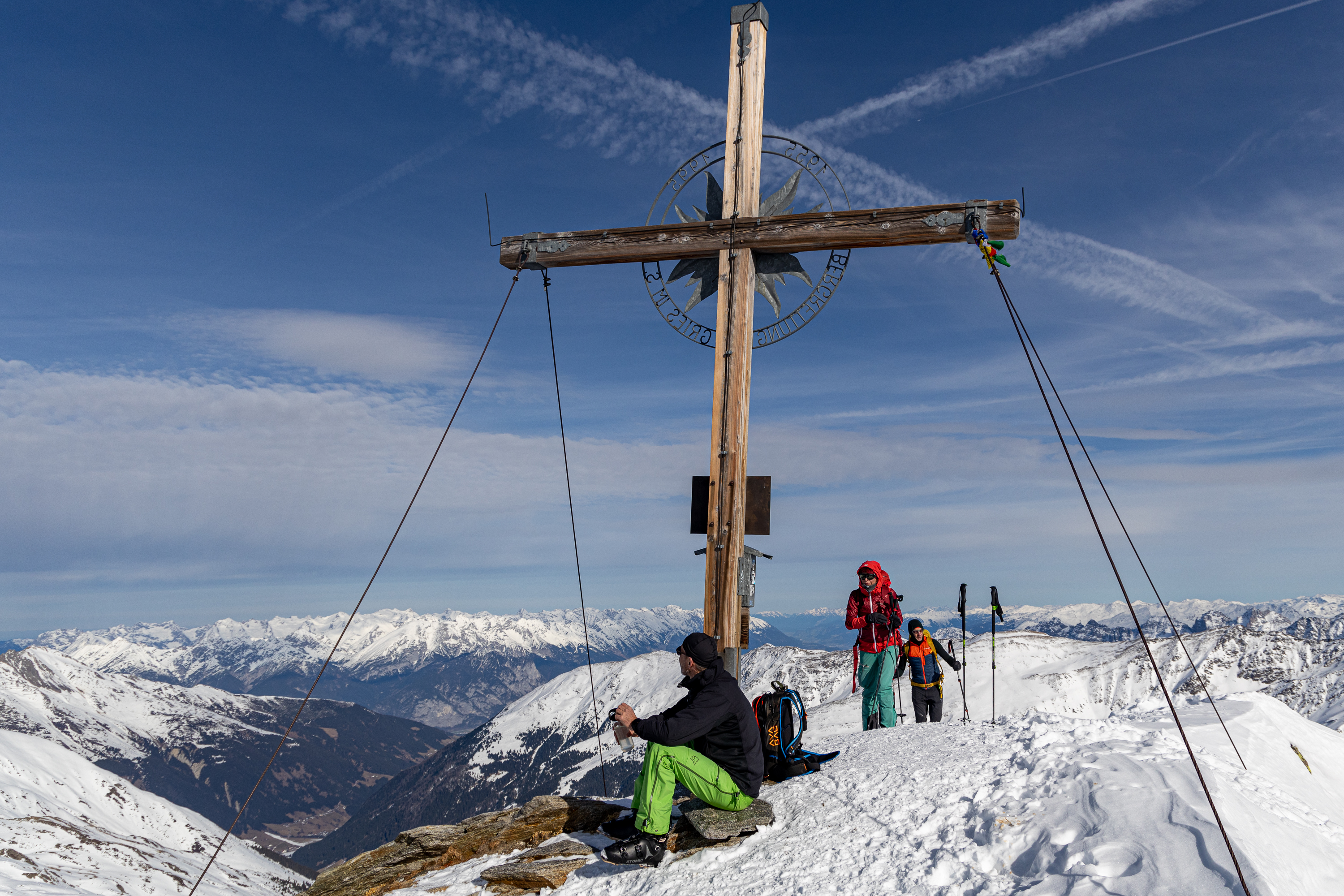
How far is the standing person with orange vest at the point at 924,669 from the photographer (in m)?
15.7

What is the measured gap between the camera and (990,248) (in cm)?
1023

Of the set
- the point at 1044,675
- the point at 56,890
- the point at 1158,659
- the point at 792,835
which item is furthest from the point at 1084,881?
the point at 1158,659

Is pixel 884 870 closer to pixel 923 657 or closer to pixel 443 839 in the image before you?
pixel 443 839

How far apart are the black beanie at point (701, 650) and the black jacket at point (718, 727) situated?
3.0 inches

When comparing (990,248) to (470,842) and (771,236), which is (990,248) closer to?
(771,236)

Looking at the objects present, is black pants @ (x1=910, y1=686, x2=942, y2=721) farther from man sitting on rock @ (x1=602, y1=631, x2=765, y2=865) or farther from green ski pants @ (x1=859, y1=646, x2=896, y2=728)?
man sitting on rock @ (x1=602, y1=631, x2=765, y2=865)

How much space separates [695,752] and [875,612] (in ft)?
20.4

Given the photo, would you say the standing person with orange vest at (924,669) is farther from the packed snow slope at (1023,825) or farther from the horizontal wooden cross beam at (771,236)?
the horizontal wooden cross beam at (771,236)

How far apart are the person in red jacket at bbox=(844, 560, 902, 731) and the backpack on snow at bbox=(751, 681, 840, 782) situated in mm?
3452

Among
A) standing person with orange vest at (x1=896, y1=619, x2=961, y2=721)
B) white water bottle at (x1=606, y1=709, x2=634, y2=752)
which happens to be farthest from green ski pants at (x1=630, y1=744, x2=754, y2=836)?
standing person with orange vest at (x1=896, y1=619, x2=961, y2=721)

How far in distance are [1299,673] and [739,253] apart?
229012 mm

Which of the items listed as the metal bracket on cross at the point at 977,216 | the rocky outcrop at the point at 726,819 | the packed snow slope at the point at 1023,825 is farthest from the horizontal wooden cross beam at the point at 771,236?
the rocky outcrop at the point at 726,819

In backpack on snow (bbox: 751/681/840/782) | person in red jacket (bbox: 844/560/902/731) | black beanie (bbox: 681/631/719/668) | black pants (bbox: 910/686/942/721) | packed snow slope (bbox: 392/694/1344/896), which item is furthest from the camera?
black pants (bbox: 910/686/942/721)

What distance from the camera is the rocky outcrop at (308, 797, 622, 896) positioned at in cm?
1005
